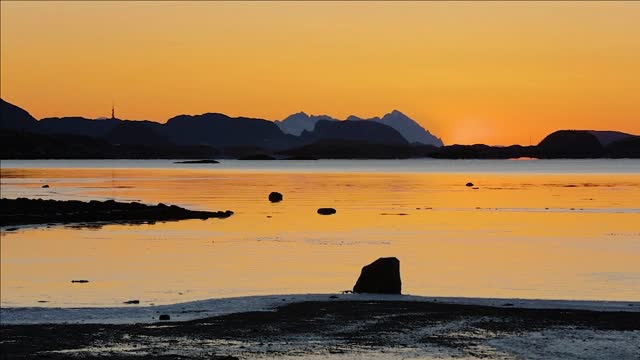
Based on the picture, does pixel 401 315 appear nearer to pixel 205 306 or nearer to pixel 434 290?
pixel 205 306

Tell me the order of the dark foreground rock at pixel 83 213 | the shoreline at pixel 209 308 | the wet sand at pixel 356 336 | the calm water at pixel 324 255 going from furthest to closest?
the dark foreground rock at pixel 83 213, the calm water at pixel 324 255, the shoreline at pixel 209 308, the wet sand at pixel 356 336

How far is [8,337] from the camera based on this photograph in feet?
73.9

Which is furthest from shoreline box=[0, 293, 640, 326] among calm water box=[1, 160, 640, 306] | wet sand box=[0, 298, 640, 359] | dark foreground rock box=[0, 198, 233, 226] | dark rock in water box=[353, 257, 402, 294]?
dark foreground rock box=[0, 198, 233, 226]

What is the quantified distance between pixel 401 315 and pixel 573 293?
13.0 metres

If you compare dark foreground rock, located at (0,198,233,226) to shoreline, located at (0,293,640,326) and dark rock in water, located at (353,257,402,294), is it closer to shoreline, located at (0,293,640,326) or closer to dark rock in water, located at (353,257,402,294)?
dark rock in water, located at (353,257,402,294)

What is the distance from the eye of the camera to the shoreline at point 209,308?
2622cm

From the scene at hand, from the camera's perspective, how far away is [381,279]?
3266cm

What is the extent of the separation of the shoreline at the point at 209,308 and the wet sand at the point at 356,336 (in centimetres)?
100

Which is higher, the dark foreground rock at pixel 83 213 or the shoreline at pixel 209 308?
the shoreline at pixel 209 308

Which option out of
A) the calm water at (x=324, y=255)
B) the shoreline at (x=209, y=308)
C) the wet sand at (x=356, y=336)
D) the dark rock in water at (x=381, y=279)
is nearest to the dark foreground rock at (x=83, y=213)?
the calm water at (x=324, y=255)

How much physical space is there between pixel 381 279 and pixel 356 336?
33.7 ft

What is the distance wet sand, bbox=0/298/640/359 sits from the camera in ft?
66.5

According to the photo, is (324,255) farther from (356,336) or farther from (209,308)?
(356,336)

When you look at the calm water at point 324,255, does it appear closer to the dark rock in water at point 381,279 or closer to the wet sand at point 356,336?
the dark rock in water at point 381,279
